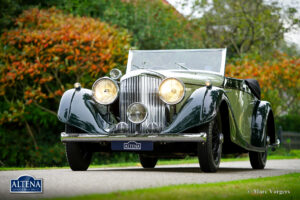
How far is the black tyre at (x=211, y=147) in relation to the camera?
7266 mm

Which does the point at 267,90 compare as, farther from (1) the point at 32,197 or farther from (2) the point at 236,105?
(1) the point at 32,197

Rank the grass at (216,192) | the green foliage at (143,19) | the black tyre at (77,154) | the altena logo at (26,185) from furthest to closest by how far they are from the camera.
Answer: the green foliage at (143,19) → the black tyre at (77,154) → the altena logo at (26,185) → the grass at (216,192)

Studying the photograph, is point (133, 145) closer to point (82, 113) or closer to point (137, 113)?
point (137, 113)

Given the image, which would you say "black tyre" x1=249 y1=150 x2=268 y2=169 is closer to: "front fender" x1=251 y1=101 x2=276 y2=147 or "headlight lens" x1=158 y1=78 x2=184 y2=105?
"front fender" x1=251 y1=101 x2=276 y2=147

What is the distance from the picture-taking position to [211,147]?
7.32m

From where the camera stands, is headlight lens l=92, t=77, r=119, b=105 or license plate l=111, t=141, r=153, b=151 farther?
headlight lens l=92, t=77, r=119, b=105

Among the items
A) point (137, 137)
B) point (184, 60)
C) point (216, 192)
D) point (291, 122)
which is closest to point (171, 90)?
point (137, 137)

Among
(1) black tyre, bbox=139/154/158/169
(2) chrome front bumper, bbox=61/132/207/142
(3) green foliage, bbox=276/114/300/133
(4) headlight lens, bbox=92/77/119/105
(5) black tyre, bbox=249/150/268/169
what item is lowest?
(3) green foliage, bbox=276/114/300/133

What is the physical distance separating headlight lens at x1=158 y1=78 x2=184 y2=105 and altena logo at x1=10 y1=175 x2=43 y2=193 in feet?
9.62

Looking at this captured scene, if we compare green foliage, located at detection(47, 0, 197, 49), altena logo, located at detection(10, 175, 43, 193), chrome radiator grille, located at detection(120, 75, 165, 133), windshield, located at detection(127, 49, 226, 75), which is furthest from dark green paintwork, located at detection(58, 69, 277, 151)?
green foliage, located at detection(47, 0, 197, 49)

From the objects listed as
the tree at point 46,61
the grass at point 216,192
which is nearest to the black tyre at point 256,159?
the grass at point 216,192

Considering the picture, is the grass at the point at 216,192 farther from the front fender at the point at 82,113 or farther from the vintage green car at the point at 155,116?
the front fender at the point at 82,113

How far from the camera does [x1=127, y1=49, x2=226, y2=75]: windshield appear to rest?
9.30 m

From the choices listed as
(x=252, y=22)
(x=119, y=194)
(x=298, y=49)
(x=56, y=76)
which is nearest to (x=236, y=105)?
(x=119, y=194)
